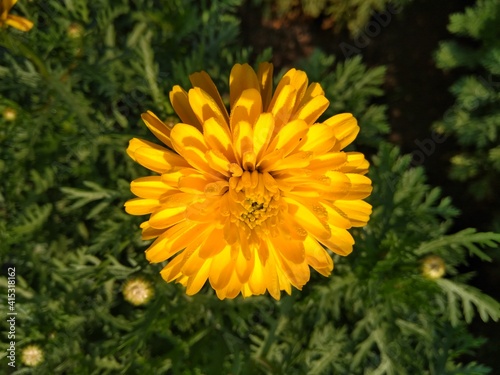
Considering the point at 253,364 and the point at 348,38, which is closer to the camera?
the point at 253,364

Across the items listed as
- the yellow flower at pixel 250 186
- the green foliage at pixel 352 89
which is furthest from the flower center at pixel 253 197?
the green foliage at pixel 352 89

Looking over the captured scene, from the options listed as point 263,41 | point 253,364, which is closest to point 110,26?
point 263,41

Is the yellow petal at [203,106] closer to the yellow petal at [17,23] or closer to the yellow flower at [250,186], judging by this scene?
the yellow flower at [250,186]

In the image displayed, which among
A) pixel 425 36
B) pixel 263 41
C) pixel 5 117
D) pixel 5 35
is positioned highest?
pixel 425 36

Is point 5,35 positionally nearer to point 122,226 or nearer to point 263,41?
point 122,226

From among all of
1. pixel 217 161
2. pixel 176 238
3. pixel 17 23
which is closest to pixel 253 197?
pixel 217 161

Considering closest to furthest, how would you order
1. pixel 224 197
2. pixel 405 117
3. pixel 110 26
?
pixel 224 197
pixel 110 26
pixel 405 117
